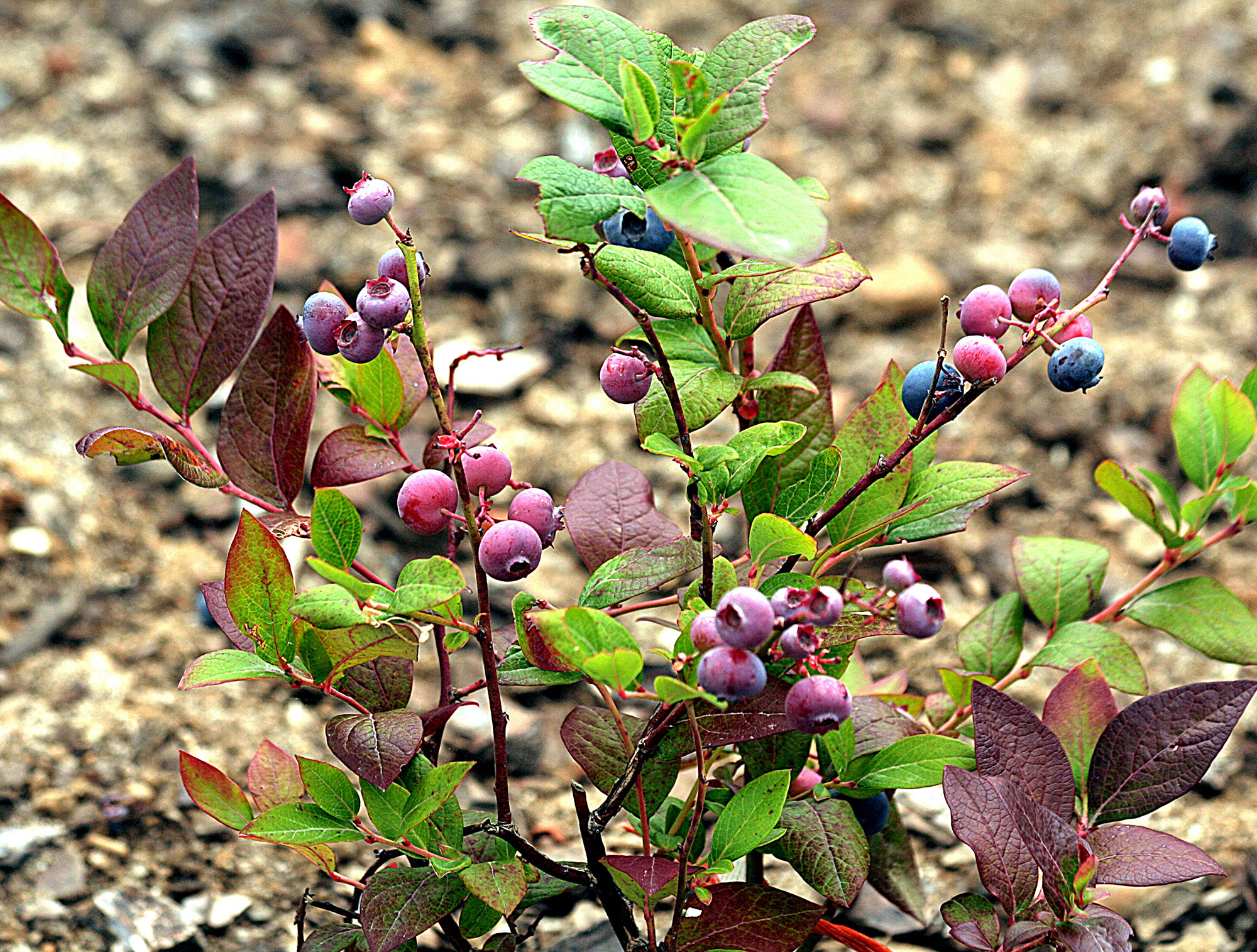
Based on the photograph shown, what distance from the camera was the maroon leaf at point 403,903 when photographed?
669 millimetres

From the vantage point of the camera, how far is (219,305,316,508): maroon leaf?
73 cm

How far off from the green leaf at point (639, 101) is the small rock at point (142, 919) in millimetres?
792

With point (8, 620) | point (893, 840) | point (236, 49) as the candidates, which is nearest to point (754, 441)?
point (893, 840)

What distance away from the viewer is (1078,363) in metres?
0.65

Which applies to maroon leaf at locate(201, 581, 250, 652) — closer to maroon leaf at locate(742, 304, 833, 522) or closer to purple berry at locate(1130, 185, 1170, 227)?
maroon leaf at locate(742, 304, 833, 522)

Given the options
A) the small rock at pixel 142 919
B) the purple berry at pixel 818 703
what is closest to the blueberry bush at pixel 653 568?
the purple berry at pixel 818 703

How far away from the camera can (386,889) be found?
27.2 inches

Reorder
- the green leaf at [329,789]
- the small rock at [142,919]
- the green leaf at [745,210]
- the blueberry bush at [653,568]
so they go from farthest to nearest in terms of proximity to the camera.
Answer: the small rock at [142,919] < the green leaf at [329,789] < the blueberry bush at [653,568] < the green leaf at [745,210]

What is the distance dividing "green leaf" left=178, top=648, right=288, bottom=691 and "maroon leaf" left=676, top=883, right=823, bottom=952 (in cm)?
29

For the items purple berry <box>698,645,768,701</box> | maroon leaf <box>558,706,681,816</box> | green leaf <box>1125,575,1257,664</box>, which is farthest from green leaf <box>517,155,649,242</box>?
green leaf <box>1125,575,1257,664</box>

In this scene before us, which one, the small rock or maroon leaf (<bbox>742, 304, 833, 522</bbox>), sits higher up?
maroon leaf (<bbox>742, 304, 833, 522</bbox>)

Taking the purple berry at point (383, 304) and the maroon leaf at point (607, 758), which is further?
the maroon leaf at point (607, 758)

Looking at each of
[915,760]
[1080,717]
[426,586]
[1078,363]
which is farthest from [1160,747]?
[426,586]

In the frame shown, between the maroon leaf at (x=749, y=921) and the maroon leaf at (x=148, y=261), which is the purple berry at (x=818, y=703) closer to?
the maroon leaf at (x=749, y=921)
